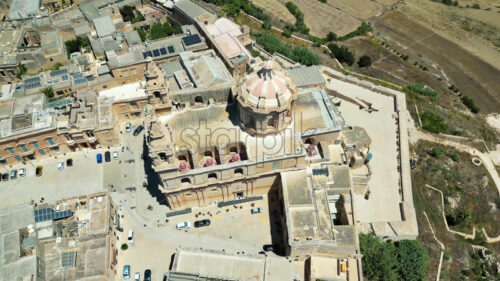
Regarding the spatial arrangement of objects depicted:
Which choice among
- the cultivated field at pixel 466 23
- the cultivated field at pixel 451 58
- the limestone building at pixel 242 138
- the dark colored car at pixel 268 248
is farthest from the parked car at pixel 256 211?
the cultivated field at pixel 466 23

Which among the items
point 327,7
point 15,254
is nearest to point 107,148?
point 15,254

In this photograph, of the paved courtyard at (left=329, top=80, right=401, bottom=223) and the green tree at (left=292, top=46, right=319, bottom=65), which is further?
the green tree at (left=292, top=46, right=319, bottom=65)

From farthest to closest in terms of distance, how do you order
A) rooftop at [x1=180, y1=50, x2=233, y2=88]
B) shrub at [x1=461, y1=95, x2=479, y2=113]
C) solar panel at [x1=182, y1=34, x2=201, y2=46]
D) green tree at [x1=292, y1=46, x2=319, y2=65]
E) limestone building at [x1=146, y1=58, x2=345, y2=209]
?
1. shrub at [x1=461, y1=95, x2=479, y2=113]
2. green tree at [x1=292, y1=46, x2=319, y2=65]
3. solar panel at [x1=182, y1=34, x2=201, y2=46]
4. rooftop at [x1=180, y1=50, x2=233, y2=88]
5. limestone building at [x1=146, y1=58, x2=345, y2=209]

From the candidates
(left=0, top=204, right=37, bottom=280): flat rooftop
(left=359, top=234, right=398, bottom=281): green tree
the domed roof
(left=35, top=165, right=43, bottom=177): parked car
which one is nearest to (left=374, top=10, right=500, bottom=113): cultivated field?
(left=359, top=234, right=398, bottom=281): green tree

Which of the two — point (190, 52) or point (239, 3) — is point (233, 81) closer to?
point (190, 52)

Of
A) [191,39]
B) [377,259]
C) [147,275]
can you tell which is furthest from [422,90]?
[147,275]

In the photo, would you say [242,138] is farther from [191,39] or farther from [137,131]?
[191,39]

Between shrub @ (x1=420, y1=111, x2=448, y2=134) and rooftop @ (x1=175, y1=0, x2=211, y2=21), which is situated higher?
rooftop @ (x1=175, y1=0, x2=211, y2=21)

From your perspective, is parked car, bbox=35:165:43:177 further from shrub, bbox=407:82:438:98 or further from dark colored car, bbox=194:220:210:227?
shrub, bbox=407:82:438:98
